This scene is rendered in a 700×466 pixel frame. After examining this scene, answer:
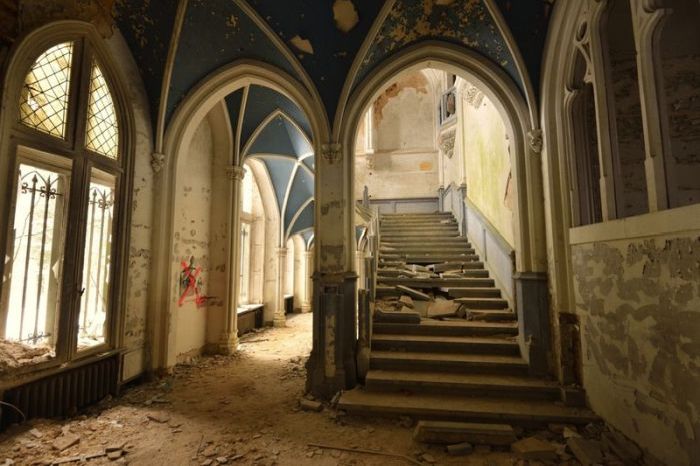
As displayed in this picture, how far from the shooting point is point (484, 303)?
18.4 feet

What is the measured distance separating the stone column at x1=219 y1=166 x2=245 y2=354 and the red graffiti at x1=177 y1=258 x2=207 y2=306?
537mm

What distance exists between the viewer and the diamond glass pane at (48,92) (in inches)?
136

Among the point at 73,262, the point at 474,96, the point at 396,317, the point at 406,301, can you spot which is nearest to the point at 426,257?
the point at 406,301

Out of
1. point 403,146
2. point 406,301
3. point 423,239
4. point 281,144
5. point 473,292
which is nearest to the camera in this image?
point 406,301

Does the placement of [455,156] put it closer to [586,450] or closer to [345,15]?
→ [345,15]

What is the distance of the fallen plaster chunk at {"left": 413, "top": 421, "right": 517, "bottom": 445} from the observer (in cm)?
308

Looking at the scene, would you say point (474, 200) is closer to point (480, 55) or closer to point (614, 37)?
point (480, 55)

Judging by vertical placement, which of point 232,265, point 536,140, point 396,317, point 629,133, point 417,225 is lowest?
point 396,317

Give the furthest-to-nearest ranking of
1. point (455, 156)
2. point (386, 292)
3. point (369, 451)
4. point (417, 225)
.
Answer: point (455, 156), point (417, 225), point (386, 292), point (369, 451)

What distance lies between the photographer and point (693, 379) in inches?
91.0

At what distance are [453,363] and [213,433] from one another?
2869 mm

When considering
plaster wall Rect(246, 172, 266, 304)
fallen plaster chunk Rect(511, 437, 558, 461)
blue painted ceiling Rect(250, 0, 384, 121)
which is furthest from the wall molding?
plaster wall Rect(246, 172, 266, 304)

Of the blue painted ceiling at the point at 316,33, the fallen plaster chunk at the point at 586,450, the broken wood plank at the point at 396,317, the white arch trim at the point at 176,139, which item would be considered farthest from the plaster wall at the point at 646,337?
the white arch trim at the point at 176,139

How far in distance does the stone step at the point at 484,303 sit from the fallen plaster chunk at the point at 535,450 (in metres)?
2.68
